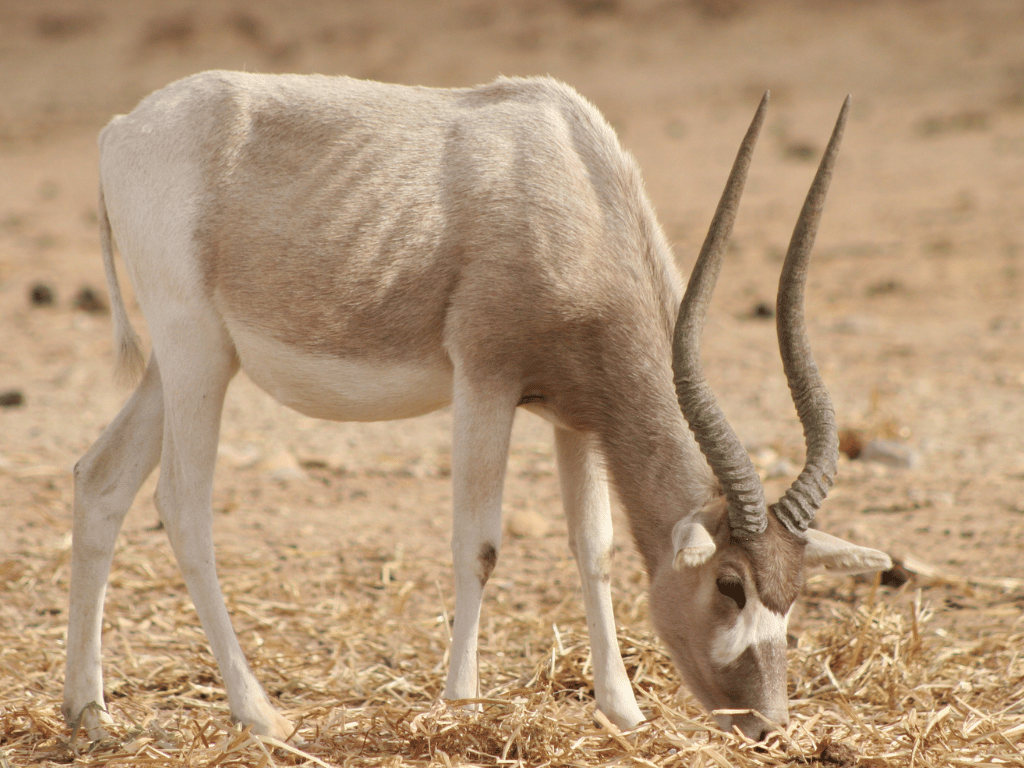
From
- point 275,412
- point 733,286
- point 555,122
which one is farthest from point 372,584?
point 733,286

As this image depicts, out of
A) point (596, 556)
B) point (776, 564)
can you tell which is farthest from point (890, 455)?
point (776, 564)

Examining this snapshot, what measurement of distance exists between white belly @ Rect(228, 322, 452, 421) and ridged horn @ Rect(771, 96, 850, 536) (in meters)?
1.12

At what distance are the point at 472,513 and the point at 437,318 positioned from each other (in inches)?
25.5

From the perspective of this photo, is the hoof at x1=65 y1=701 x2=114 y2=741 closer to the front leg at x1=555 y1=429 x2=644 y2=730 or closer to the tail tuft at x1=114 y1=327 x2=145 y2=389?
the tail tuft at x1=114 y1=327 x2=145 y2=389

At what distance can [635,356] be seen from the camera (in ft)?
12.2

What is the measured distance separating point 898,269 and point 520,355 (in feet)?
29.9

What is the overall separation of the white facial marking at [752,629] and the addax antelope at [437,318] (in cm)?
8

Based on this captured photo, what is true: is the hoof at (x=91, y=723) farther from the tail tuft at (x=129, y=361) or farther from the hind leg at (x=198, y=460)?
the tail tuft at (x=129, y=361)

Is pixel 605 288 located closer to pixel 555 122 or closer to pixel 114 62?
pixel 555 122

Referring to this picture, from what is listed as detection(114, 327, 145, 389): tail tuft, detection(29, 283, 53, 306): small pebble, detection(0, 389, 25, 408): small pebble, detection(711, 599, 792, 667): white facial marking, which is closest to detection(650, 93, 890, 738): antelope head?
detection(711, 599, 792, 667): white facial marking

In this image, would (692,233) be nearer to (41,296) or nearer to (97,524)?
(41,296)

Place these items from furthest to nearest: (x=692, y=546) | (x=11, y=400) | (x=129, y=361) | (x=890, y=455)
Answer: (x=11, y=400) < (x=890, y=455) < (x=129, y=361) < (x=692, y=546)

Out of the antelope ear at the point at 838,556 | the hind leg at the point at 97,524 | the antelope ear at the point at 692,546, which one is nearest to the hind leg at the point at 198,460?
the hind leg at the point at 97,524

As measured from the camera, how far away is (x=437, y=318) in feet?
12.4
